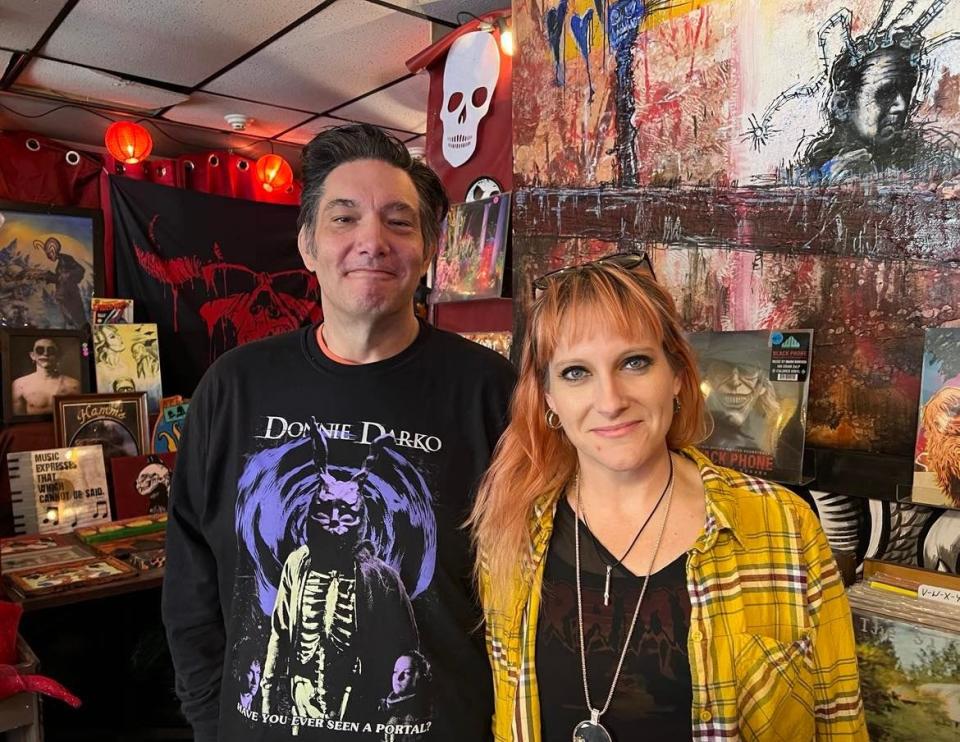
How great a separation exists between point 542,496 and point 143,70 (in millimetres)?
3760

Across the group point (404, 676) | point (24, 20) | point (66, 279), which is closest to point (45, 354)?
point (66, 279)

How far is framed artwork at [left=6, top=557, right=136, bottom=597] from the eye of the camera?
2.29m

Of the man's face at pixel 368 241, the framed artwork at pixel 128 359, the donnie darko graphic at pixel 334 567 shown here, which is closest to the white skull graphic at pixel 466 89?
the man's face at pixel 368 241

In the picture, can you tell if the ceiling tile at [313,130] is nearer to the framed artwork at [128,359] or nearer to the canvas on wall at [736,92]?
the framed artwork at [128,359]

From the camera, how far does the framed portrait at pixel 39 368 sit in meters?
3.99

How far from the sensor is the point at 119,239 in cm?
479

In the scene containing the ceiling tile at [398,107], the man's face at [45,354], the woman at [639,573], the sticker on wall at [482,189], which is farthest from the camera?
the man's face at [45,354]

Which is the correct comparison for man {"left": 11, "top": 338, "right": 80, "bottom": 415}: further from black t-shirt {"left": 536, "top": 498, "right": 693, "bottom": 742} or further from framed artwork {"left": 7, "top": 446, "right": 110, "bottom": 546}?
black t-shirt {"left": 536, "top": 498, "right": 693, "bottom": 742}

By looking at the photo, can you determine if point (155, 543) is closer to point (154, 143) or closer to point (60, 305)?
point (60, 305)

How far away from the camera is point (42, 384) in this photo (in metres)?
4.11

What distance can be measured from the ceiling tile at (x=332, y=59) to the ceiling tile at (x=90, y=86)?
0.42 meters

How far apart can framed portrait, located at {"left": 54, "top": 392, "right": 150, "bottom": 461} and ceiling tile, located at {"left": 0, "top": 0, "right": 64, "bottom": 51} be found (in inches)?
74.0

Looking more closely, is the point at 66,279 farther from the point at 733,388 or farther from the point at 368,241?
the point at 733,388

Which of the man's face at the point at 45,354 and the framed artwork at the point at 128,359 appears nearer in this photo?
the man's face at the point at 45,354
